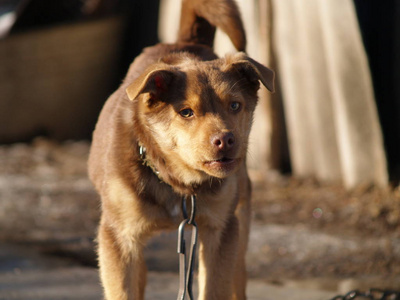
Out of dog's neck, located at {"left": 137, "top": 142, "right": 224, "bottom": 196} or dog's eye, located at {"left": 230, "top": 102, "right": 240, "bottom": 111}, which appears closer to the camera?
dog's eye, located at {"left": 230, "top": 102, "right": 240, "bottom": 111}

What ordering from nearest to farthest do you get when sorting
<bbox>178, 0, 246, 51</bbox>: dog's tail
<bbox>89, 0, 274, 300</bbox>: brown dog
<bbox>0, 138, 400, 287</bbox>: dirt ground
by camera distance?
<bbox>89, 0, 274, 300</bbox>: brown dog → <bbox>178, 0, 246, 51</bbox>: dog's tail → <bbox>0, 138, 400, 287</bbox>: dirt ground

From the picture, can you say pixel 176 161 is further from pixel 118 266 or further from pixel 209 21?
pixel 209 21

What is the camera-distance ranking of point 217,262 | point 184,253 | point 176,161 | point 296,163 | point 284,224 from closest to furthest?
point 184,253
point 176,161
point 217,262
point 284,224
point 296,163

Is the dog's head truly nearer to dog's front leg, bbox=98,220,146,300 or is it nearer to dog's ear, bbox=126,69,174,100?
dog's ear, bbox=126,69,174,100

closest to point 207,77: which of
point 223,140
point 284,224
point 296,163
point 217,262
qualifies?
point 223,140

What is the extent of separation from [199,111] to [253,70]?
46 cm

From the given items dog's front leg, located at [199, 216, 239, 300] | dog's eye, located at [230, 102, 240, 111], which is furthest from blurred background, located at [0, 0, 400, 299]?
dog's eye, located at [230, 102, 240, 111]

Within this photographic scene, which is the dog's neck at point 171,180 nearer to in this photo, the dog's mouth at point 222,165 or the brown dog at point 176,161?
the brown dog at point 176,161

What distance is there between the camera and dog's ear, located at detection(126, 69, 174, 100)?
341 centimetres

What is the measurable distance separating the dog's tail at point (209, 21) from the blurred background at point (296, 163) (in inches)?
62.0

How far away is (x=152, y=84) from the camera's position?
361 centimetres

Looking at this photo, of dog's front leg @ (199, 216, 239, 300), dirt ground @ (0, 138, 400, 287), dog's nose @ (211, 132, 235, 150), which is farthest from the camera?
dirt ground @ (0, 138, 400, 287)

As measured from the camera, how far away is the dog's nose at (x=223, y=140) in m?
3.36

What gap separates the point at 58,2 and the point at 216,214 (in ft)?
23.1
